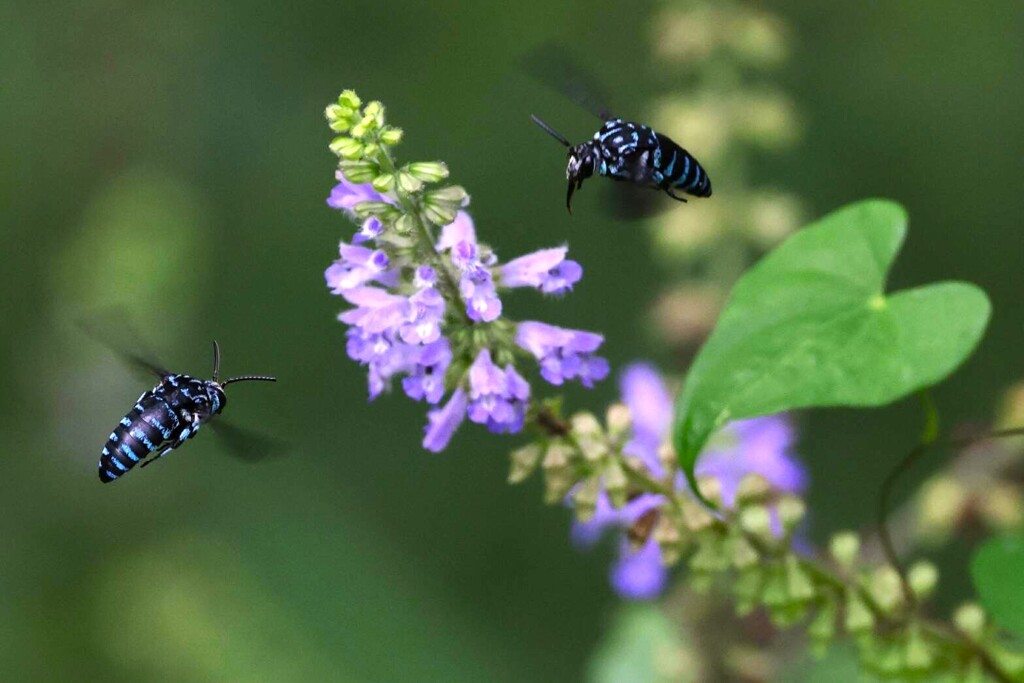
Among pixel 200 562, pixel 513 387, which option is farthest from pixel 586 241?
pixel 513 387

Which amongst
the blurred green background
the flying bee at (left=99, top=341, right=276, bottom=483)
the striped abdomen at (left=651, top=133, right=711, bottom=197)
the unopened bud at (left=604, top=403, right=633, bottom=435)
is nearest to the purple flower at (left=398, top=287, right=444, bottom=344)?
the unopened bud at (left=604, top=403, right=633, bottom=435)

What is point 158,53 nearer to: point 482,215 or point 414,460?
point 482,215

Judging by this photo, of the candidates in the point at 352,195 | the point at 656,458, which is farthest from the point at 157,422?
the point at 656,458

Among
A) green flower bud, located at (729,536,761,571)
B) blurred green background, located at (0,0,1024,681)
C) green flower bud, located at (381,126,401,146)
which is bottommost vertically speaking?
blurred green background, located at (0,0,1024,681)

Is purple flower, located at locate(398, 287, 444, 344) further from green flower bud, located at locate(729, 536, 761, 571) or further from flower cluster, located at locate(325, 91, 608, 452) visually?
green flower bud, located at locate(729, 536, 761, 571)

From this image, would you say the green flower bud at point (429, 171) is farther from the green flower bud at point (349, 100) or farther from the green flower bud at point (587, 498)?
the green flower bud at point (587, 498)

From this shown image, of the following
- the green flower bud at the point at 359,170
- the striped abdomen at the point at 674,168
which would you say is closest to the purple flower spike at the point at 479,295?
the green flower bud at the point at 359,170
